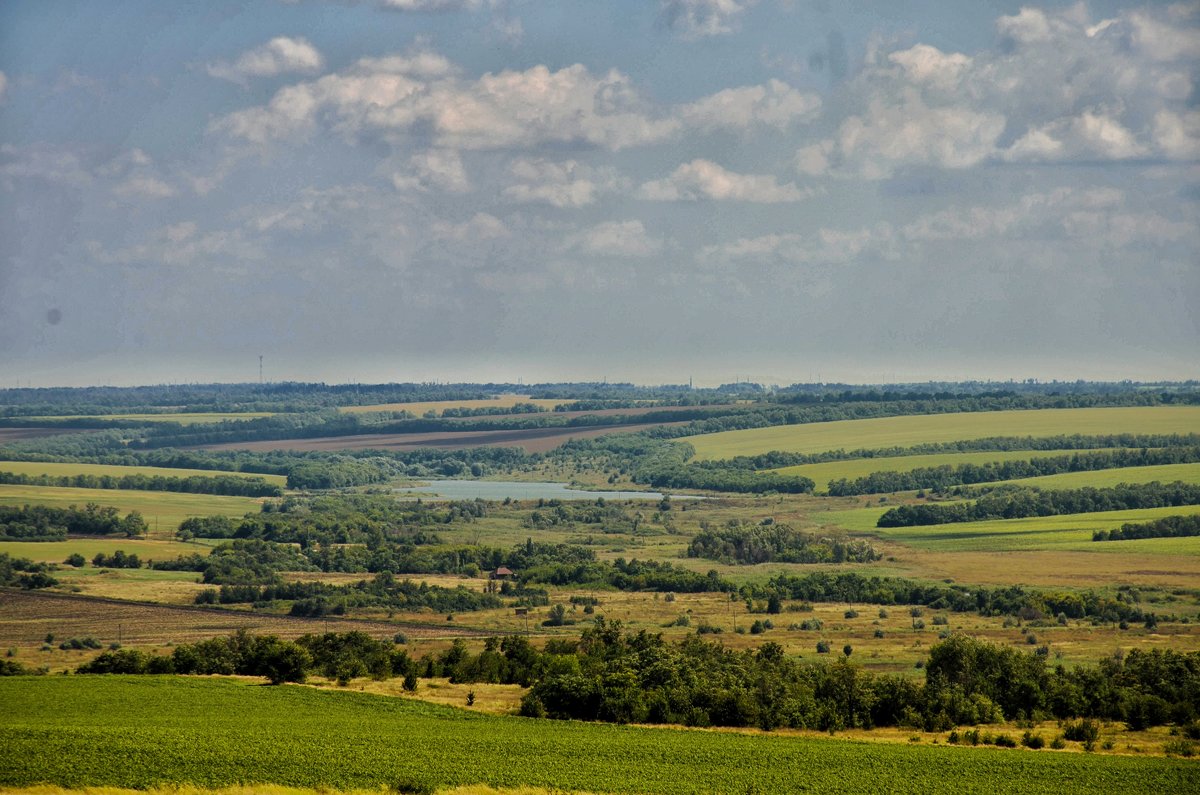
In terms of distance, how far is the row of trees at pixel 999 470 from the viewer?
186 m

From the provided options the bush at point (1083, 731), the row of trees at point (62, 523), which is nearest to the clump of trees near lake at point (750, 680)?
the bush at point (1083, 731)

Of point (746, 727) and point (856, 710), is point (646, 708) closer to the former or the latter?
point (746, 727)

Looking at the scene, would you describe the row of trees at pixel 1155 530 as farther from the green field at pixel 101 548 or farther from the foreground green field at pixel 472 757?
the green field at pixel 101 548

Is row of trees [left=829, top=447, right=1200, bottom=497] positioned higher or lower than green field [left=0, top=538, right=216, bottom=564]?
higher

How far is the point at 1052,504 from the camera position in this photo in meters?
158

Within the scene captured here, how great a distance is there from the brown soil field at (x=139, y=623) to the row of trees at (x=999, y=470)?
3819 inches

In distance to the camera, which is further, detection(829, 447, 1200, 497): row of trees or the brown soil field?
detection(829, 447, 1200, 497): row of trees

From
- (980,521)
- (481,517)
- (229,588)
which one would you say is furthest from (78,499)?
(980,521)

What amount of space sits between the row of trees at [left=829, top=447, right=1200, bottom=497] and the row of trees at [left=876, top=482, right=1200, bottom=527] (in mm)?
22756

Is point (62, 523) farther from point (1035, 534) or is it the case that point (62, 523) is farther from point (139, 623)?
point (1035, 534)

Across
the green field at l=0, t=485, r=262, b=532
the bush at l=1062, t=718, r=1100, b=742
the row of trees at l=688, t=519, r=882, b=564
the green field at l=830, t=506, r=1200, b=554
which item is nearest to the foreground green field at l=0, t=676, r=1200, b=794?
the bush at l=1062, t=718, r=1100, b=742

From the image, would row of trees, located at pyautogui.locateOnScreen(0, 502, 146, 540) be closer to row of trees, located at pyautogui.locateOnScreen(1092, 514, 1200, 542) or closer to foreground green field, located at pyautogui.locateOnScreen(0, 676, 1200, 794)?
foreground green field, located at pyautogui.locateOnScreen(0, 676, 1200, 794)

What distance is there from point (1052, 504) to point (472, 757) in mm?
119242

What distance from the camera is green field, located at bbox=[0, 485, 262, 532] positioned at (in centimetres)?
16825
